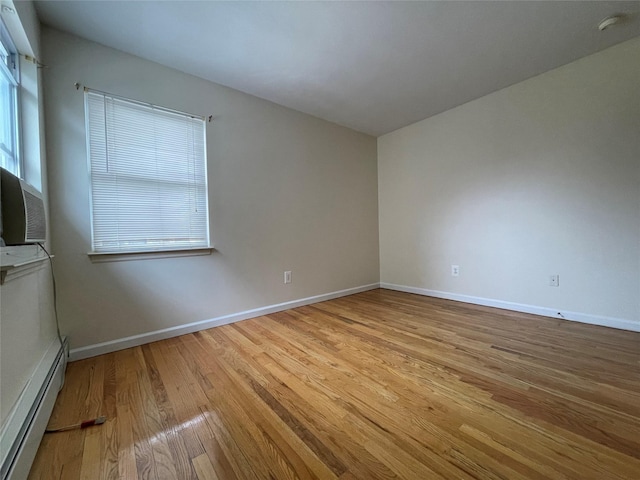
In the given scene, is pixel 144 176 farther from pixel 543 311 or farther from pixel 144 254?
pixel 543 311

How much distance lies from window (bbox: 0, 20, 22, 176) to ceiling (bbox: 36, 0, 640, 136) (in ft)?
1.40

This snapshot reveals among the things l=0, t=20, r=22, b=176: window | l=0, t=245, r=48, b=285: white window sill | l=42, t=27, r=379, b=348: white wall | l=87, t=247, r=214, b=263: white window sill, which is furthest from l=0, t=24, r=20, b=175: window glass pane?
l=87, t=247, r=214, b=263: white window sill

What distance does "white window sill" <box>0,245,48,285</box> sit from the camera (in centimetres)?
91

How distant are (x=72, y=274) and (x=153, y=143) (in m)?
1.18

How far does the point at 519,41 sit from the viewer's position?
199cm

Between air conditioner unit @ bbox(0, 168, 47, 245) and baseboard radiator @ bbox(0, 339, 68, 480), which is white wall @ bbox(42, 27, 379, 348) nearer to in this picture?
baseboard radiator @ bbox(0, 339, 68, 480)

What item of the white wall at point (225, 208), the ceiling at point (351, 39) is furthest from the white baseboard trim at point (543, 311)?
the ceiling at point (351, 39)

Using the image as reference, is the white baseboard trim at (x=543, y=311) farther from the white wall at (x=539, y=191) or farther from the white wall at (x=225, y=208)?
the white wall at (x=225, y=208)

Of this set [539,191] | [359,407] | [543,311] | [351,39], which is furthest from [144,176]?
[543,311]

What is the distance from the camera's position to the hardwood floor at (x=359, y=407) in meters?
0.94

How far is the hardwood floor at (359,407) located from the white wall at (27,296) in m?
0.28

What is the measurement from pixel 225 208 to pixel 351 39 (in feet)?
5.89

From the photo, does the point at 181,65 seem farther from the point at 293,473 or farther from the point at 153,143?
the point at 293,473

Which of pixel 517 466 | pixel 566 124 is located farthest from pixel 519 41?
pixel 517 466
